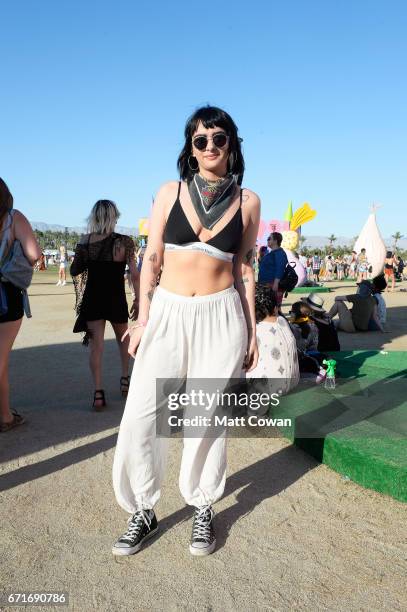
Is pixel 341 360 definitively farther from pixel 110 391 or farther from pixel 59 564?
pixel 59 564

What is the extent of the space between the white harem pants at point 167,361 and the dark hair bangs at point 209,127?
0.63 meters

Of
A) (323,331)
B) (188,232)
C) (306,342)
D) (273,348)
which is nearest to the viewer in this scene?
(188,232)

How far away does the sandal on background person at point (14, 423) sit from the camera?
12.8ft

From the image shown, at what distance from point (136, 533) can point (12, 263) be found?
2008mm

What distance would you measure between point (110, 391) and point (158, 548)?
9.47 ft

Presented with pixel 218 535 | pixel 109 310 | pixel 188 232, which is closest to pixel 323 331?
pixel 109 310

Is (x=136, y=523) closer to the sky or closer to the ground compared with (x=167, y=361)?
closer to the ground

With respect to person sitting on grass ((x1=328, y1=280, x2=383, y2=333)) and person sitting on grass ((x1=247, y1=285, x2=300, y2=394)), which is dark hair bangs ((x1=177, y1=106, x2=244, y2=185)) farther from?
person sitting on grass ((x1=328, y1=280, x2=383, y2=333))

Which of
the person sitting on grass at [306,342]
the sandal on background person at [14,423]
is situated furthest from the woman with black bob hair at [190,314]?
the person sitting on grass at [306,342]

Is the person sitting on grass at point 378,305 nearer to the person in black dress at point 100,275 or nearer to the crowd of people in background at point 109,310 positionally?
the crowd of people in background at point 109,310

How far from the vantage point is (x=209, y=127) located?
2330 mm

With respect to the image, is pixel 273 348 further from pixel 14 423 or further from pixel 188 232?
pixel 14 423

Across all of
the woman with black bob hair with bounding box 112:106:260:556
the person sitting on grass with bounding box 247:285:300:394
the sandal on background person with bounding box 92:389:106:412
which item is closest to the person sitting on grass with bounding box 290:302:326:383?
the person sitting on grass with bounding box 247:285:300:394

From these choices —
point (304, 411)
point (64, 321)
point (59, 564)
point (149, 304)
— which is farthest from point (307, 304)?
point (64, 321)
